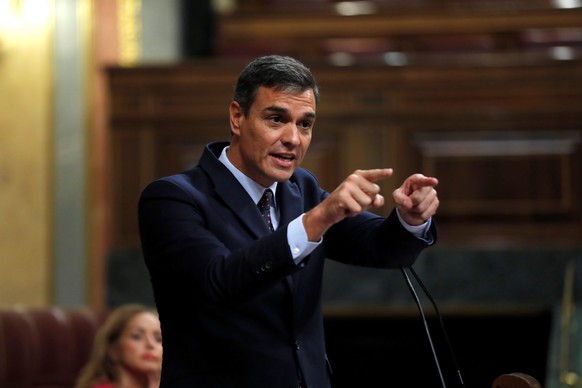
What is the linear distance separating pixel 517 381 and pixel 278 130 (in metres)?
0.52

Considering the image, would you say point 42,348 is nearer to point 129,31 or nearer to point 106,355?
point 106,355

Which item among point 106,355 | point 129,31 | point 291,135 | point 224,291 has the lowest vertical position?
point 106,355

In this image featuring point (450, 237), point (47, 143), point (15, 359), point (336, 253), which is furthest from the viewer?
point (47, 143)

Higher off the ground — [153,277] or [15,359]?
[153,277]

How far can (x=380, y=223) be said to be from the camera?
182 centimetres

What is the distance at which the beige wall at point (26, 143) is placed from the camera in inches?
211

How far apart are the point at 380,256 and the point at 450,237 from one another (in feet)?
10.8

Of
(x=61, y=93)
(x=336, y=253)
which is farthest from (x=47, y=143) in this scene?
(x=336, y=253)

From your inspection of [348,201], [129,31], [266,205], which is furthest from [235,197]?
[129,31]

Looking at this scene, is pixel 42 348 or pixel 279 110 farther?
pixel 42 348

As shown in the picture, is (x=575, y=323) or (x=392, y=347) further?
(x=392, y=347)

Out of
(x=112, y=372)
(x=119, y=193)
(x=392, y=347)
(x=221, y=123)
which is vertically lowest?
(x=392, y=347)

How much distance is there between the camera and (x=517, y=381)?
1.68 metres

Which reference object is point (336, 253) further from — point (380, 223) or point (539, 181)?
point (539, 181)
